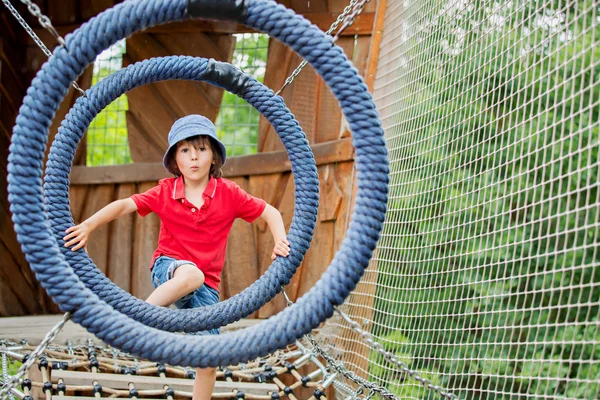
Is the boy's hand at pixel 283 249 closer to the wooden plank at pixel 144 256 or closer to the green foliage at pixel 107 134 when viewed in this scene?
the wooden plank at pixel 144 256

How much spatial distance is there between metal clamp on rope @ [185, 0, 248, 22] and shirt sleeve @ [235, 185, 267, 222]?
838 millimetres

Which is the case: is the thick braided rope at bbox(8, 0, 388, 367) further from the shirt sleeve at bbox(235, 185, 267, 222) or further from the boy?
the shirt sleeve at bbox(235, 185, 267, 222)

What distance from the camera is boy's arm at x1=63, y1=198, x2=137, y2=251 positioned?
2.16 metres

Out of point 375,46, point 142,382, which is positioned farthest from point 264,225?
point 142,382

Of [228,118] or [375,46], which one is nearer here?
[375,46]

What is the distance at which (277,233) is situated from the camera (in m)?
2.44

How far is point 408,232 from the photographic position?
354 centimetres

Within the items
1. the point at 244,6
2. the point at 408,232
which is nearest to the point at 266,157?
the point at 408,232

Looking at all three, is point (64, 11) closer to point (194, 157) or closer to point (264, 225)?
point (264, 225)

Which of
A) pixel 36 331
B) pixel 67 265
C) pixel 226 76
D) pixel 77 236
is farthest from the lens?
pixel 36 331

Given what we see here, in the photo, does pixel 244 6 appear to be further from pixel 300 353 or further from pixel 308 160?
pixel 300 353

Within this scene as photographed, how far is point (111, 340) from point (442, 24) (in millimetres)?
2242

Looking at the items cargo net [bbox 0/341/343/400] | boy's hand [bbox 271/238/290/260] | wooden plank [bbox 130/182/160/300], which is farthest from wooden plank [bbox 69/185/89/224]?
boy's hand [bbox 271/238/290/260]

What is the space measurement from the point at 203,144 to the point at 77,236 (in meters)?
0.56
